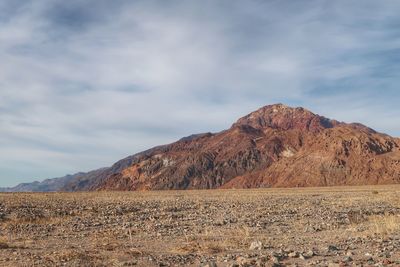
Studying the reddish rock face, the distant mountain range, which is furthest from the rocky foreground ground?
the distant mountain range

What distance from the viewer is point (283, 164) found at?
163750 millimetres

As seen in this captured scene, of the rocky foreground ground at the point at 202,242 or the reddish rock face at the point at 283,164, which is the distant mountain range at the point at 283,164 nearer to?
the reddish rock face at the point at 283,164

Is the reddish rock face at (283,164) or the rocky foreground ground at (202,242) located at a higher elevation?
the reddish rock face at (283,164)

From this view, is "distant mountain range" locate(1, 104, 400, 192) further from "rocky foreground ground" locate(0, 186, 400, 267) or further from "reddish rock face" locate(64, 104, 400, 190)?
"rocky foreground ground" locate(0, 186, 400, 267)

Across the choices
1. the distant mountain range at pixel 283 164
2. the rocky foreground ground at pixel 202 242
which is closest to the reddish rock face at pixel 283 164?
the distant mountain range at pixel 283 164

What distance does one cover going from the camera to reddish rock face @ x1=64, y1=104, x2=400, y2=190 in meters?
→ 145

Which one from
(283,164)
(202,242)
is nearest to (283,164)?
(283,164)

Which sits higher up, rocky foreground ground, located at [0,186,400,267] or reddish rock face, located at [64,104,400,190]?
reddish rock face, located at [64,104,400,190]

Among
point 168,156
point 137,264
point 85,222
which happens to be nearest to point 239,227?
point 85,222

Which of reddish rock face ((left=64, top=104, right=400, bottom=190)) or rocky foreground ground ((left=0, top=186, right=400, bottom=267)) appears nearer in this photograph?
rocky foreground ground ((left=0, top=186, right=400, bottom=267))

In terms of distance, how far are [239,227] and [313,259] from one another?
8159 millimetres

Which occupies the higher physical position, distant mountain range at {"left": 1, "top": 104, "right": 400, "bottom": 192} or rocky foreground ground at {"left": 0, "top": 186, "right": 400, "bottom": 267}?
distant mountain range at {"left": 1, "top": 104, "right": 400, "bottom": 192}

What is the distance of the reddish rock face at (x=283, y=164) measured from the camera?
477 ft

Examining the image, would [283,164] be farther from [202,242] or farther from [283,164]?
[202,242]
